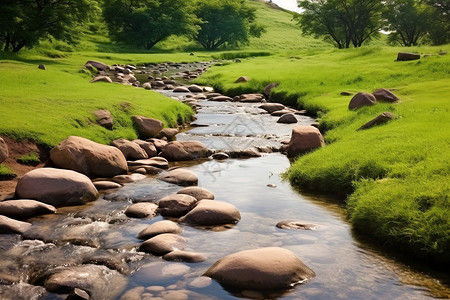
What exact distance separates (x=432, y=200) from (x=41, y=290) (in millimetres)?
6153

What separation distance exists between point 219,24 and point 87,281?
268 ft

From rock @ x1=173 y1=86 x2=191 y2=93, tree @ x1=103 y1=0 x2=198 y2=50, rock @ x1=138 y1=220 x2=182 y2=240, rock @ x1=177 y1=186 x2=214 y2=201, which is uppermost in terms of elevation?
tree @ x1=103 y1=0 x2=198 y2=50

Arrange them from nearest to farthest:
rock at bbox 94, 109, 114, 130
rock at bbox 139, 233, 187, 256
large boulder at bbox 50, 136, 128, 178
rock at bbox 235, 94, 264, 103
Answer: rock at bbox 139, 233, 187, 256 → large boulder at bbox 50, 136, 128, 178 → rock at bbox 94, 109, 114, 130 → rock at bbox 235, 94, 264, 103

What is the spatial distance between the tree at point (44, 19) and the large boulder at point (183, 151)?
80.9 ft

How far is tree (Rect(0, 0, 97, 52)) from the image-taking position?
113 feet

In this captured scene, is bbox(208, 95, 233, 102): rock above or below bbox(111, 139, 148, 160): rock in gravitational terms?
above

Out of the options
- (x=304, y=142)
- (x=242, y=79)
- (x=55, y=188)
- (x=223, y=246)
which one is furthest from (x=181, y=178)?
(x=242, y=79)

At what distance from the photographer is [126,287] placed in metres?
6.08

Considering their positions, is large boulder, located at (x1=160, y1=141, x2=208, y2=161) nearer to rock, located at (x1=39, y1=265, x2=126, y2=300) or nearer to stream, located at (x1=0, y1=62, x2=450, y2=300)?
stream, located at (x1=0, y1=62, x2=450, y2=300)

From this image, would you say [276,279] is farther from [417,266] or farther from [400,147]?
[400,147]

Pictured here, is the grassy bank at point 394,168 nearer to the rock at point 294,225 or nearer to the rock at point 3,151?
the rock at point 294,225

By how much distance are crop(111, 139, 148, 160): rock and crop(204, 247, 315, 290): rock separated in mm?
7309

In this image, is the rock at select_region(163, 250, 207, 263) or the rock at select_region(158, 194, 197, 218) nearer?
the rock at select_region(163, 250, 207, 263)

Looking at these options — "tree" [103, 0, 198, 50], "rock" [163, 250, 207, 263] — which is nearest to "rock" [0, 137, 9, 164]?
"rock" [163, 250, 207, 263]
